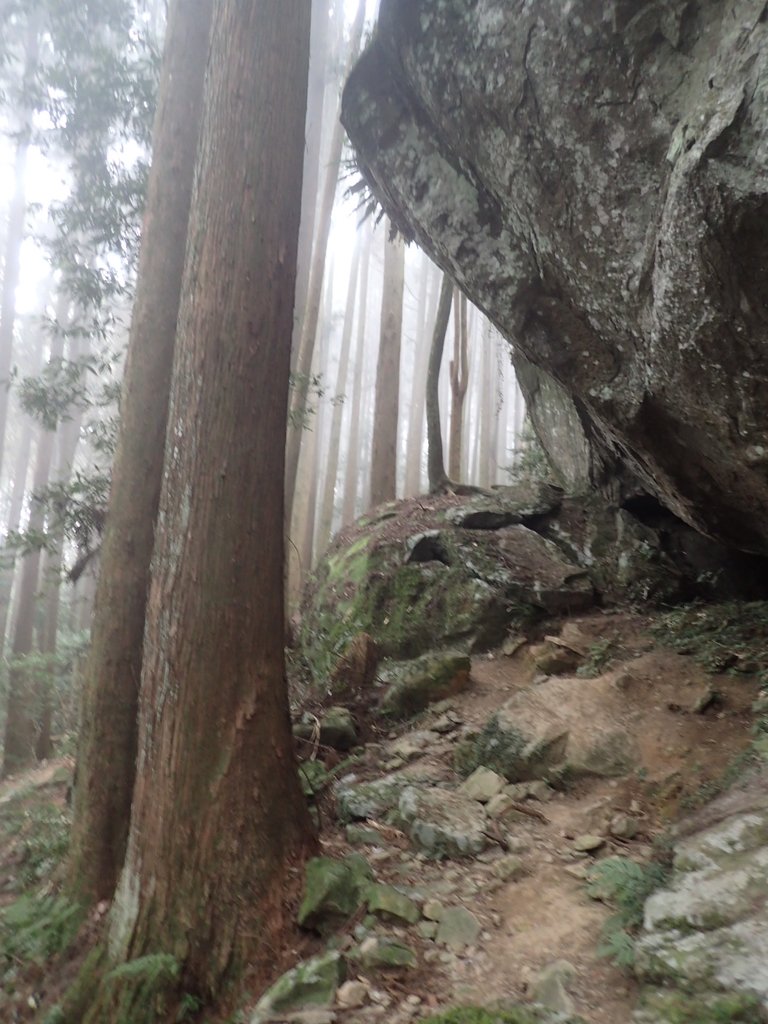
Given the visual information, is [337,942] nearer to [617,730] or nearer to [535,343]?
[617,730]

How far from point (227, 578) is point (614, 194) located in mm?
3705

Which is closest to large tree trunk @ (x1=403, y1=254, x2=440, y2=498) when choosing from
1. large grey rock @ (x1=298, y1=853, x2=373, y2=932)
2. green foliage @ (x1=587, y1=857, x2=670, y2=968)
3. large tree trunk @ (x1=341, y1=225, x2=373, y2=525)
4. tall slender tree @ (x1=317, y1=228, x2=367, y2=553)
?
large tree trunk @ (x1=341, y1=225, x2=373, y2=525)

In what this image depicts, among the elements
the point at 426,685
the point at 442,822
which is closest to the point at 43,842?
the point at 426,685

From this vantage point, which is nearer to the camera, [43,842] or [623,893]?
[623,893]

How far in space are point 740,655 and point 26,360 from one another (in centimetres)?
2709

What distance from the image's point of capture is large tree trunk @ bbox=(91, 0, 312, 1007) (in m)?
3.61

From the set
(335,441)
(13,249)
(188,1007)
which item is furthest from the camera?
(13,249)

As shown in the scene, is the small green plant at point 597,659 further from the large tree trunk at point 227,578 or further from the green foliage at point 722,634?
the large tree trunk at point 227,578

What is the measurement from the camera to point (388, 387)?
1273 cm

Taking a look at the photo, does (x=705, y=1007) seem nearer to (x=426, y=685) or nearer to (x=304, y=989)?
(x=304, y=989)

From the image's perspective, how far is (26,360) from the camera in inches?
1021

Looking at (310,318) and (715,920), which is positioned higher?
(310,318)

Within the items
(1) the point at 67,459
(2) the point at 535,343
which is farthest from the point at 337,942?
(1) the point at 67,459

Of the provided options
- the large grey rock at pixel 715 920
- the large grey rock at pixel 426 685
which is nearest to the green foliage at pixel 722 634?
the large grey rock at pixel 426 685
